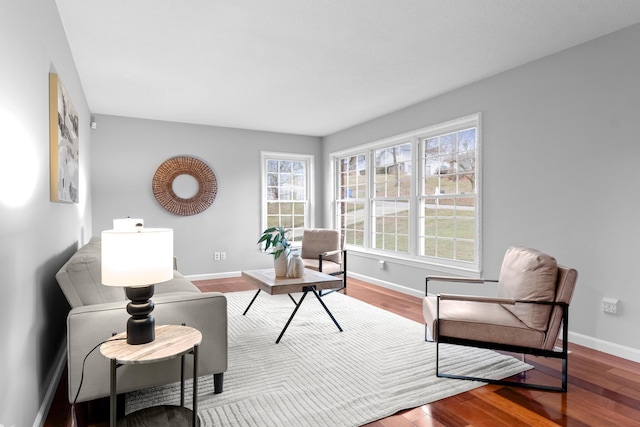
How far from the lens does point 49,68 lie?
7.38 ft

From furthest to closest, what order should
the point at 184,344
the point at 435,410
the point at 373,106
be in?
the point at 373,106 → the point at 435,410 → the point at 184,344

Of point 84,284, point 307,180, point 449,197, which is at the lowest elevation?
point 84,284

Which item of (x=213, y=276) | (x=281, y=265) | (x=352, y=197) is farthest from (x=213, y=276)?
(x=281, y=265)

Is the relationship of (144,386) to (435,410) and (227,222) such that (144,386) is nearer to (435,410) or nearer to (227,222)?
(435,410)

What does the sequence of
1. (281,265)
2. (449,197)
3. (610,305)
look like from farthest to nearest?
1. (449,197)
2. (281,265)
3. (610,305)

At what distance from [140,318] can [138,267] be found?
25 centimetres

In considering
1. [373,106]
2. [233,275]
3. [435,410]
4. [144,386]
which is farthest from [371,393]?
[233,275]

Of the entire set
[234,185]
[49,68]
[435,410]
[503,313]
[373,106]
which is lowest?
[435,410]

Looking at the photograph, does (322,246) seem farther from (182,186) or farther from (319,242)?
(182,186)

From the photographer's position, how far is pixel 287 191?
671 centimetres

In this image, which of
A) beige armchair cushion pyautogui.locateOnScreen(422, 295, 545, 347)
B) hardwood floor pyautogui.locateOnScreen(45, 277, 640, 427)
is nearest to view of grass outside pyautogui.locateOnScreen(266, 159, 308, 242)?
beige armchair cushion pyautogui.locateOnScreen(422, 295, 545, 347)

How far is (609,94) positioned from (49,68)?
3.97 meters

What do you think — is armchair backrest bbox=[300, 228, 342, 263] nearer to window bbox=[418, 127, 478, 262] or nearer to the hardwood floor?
window bbox=[418, 127, 478, 262]

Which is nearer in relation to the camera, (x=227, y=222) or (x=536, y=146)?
(x=536, y=146)
